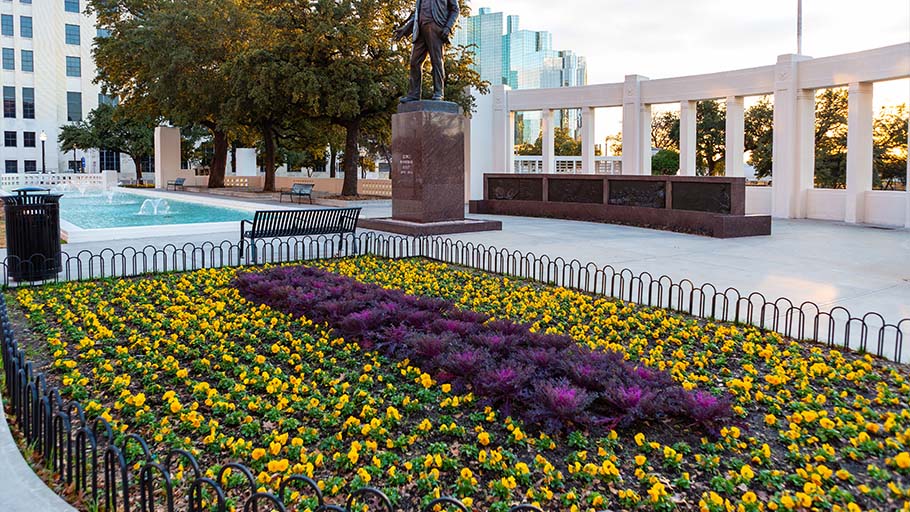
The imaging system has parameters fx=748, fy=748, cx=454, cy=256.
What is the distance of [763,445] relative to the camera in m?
4.30

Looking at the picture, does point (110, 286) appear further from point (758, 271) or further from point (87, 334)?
point (758, 271)

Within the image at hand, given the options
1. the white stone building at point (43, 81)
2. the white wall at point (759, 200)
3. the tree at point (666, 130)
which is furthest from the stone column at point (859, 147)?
the white stone building at point (43, 81)

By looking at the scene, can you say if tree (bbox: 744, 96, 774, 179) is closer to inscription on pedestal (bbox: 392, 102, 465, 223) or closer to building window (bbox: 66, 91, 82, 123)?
inscription on pedestal (bbox: 392, 102, 465, 223)

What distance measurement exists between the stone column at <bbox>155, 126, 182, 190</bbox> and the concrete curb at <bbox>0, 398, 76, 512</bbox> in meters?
40.4

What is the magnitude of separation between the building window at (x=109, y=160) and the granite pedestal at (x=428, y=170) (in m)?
56.7

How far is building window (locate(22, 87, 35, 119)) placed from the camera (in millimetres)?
62969

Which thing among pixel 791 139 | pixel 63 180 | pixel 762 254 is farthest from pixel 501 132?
pixel 63 180

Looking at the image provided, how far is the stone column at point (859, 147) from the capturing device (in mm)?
19109

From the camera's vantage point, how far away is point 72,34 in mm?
65812

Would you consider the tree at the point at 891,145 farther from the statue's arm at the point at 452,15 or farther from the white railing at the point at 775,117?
the statue's arm at the point at 452,15

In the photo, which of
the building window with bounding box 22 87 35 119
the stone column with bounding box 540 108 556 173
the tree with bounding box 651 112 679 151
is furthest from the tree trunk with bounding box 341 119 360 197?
the building window with bounding box 22 87 35 119

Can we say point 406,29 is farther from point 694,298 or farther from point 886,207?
point 886,207

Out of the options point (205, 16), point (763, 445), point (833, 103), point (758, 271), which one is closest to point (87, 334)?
point (763, 445)

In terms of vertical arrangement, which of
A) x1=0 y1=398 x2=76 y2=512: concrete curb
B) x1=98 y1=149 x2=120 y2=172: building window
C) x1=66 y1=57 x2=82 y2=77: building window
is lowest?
x1=0 y1=398 x2=76 y2=512: concrete curb
